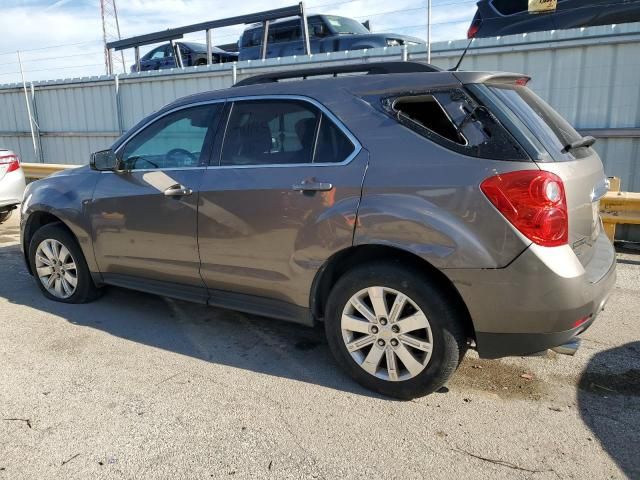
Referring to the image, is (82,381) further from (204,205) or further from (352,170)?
(352,170)

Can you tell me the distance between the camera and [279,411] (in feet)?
9.85

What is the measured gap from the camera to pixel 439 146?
2.86 meters

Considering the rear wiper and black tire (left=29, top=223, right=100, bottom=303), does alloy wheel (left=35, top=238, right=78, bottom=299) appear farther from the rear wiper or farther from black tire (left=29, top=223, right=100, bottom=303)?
the rear wiper

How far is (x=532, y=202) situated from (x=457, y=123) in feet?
1.87

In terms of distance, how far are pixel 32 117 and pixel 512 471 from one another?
48.6 feet

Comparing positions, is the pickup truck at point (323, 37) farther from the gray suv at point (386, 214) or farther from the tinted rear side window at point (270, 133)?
the tinted rear side window at point (270, 133)

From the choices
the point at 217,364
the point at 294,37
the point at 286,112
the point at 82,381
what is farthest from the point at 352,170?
the point at 294,37

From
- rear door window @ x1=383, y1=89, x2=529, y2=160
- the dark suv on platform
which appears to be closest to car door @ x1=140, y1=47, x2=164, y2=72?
the dark suv on platform

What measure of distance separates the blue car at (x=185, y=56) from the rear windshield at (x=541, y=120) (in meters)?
14.3

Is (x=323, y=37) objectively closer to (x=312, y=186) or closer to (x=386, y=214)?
(x=312, y=186)

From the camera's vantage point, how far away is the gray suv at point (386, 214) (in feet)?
8.82

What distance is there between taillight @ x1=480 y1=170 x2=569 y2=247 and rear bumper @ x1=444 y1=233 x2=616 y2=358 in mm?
80

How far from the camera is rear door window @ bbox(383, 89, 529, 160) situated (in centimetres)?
272

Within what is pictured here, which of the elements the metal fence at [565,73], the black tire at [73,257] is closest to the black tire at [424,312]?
the black tire at [73,257]
